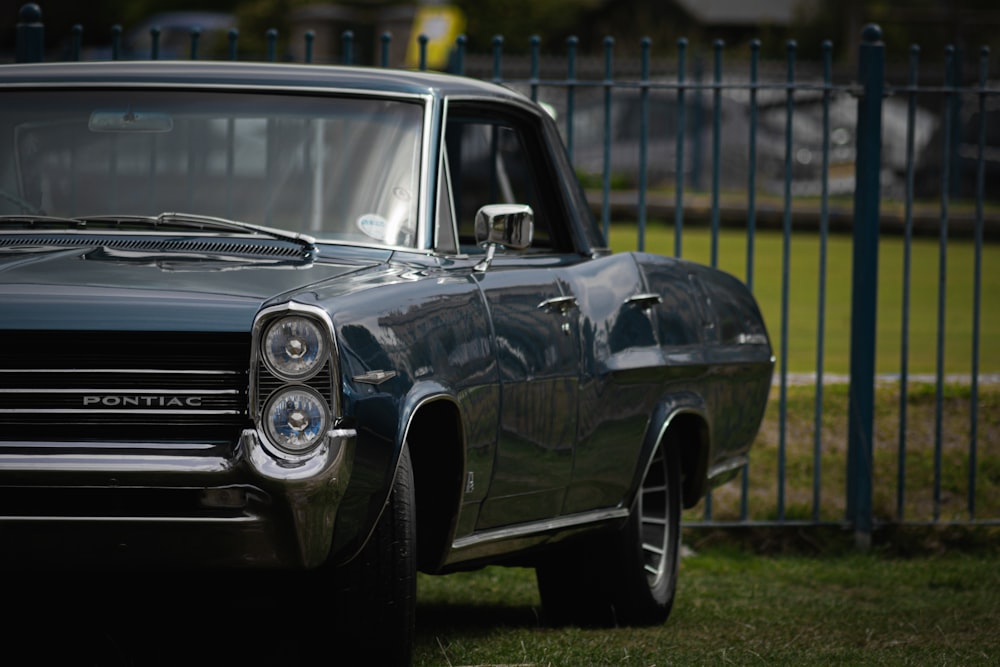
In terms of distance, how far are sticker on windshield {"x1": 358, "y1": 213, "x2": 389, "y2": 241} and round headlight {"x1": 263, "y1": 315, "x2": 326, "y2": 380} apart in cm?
107

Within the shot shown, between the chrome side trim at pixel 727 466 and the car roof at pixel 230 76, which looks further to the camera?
the chrome side trim at pixel 727 466

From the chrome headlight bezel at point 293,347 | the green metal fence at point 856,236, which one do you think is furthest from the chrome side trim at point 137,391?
the green metal fence at point 856,236

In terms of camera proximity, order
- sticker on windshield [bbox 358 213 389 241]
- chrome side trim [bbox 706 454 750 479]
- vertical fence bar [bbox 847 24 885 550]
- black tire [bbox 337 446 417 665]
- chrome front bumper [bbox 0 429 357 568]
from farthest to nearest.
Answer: vertical fence bar [bbox 847 24 885 550], chrome side trim [bbox 706 454 750 479], sticker on windshield [bbox 358 213 389 241], black tire [bbox 337 446 417 665], chrome front bumper [bbox 0 429 357 568]

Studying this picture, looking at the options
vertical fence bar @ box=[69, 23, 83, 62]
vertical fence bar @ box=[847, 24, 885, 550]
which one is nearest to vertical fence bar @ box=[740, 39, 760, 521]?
vertical fence bar @ box=[847, 24, 885, 550]

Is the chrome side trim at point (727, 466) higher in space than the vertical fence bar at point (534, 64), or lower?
lower

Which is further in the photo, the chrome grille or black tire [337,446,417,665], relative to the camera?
black tire [337,446,417,665]

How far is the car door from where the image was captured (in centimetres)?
501

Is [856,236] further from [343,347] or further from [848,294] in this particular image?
[848,294]

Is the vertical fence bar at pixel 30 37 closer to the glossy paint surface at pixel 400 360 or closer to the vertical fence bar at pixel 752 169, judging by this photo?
the glossy paint surface at pixel 400 360

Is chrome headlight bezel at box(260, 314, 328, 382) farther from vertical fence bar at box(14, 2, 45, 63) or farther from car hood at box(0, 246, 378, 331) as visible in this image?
vertical fence bar at box(14, 2, 45, 63)

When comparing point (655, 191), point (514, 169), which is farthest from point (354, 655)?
point (655, 191)

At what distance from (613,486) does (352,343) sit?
6.27ft

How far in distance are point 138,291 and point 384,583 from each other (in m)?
0.93

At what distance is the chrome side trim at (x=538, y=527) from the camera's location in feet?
16.3
